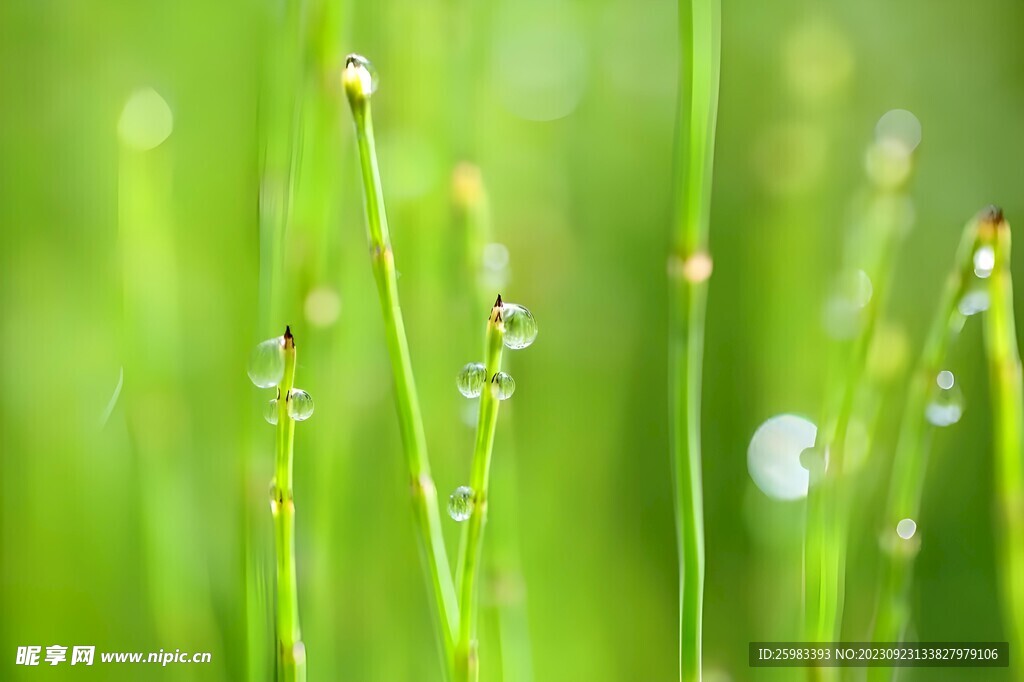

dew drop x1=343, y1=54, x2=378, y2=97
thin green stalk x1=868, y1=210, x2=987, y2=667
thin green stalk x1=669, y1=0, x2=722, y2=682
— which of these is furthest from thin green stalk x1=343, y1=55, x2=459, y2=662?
thin green stalk x1=868, y1=210, x2=987, y2=667

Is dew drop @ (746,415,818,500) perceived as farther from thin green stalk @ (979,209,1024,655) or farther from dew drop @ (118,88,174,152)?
dew drop @ (118,88,174,152)

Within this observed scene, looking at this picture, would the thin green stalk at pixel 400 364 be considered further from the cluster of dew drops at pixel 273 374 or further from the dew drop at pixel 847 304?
the dew drop at pixel 847 304

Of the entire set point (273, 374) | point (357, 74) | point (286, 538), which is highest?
point (357, 74)

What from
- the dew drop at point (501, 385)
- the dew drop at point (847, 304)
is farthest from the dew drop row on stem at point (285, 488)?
the dew drop at point (847, 304)

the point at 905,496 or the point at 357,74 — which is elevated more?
the point at 357,74

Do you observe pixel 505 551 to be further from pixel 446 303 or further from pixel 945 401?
pixel 945 401

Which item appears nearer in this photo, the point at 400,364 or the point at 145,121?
the point at 400,364

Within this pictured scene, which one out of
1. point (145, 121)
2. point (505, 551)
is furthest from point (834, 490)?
point (145, 121)
